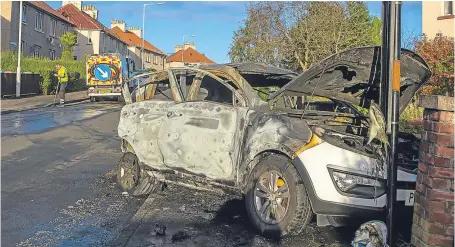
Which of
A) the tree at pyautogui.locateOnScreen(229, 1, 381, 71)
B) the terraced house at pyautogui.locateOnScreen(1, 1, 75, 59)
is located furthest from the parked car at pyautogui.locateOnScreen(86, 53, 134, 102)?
the terraced house at pyautogui.locateOnScreen(1, 1, 75, 59)

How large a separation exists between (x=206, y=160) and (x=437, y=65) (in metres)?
8.72

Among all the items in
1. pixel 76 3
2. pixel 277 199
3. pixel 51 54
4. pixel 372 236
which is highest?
pixel 76 3

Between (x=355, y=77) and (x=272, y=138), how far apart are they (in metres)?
1.52

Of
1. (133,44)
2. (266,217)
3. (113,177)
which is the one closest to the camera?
(266,217)

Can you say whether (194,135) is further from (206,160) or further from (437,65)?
(437,65)

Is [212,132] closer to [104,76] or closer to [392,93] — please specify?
[392,93]

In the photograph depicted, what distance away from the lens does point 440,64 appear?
12.0 metres

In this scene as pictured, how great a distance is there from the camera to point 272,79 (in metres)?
6.77

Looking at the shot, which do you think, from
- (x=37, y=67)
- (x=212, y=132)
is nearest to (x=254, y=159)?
(x=212, y=132)

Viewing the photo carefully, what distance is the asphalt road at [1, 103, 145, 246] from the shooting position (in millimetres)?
5121

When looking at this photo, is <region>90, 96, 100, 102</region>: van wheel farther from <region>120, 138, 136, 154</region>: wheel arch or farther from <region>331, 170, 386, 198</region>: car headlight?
<region>331, 170, 386, 198</region>: car headlight

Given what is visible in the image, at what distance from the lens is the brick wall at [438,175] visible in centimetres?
353

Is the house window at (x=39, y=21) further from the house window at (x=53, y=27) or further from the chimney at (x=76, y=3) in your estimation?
the chimney at (x=76, y=3)

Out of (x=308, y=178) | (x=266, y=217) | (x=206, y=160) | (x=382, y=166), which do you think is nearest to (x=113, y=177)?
(x=206, y=160)
